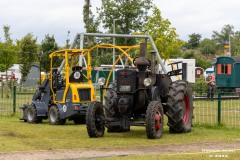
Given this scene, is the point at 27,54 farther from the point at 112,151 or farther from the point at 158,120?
the point at 112,151

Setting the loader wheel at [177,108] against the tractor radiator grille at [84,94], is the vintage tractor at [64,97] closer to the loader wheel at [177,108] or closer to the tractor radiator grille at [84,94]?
the tractor radiator grille at [84,94]

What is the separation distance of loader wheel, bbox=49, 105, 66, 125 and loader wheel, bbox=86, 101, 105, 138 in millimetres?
4346

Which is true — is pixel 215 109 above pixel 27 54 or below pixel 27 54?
below

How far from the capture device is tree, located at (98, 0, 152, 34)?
59.3 m

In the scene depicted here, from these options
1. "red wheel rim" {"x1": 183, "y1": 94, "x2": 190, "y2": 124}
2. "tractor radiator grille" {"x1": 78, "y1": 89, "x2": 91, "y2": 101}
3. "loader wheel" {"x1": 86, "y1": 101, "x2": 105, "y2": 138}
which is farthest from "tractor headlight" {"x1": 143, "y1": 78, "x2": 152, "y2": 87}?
"tractor radiator grille" {"x1": 78, "y1": 89, "x2": 91, "y2": 101}

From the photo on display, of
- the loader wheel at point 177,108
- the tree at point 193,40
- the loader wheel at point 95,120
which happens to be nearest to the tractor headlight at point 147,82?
the loader wheel at point 177,108

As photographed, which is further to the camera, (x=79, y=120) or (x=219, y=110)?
(x=79, y=120)

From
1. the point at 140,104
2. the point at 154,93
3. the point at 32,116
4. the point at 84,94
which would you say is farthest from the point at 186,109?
the point at 32,116

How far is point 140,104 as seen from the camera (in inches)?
629

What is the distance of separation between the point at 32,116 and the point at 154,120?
704 centimetres

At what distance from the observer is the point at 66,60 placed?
2025 cm

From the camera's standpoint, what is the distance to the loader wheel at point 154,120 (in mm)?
14953

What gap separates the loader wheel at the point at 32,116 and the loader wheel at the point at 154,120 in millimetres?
6635

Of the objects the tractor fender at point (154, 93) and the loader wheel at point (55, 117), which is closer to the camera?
the tractor fender at point (154, 93)
